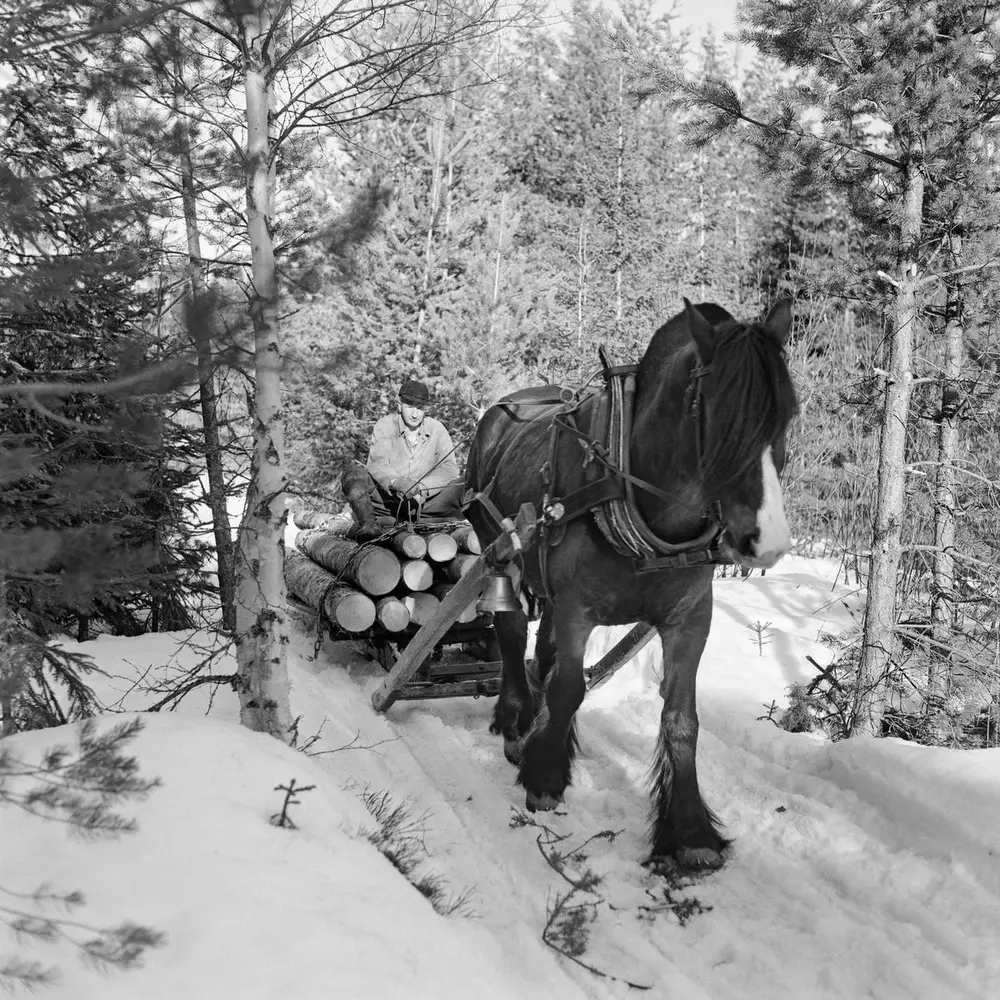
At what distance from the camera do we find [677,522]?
3.27 m

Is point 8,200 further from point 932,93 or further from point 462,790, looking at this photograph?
point 932,93

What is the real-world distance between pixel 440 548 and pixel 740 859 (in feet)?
9.98

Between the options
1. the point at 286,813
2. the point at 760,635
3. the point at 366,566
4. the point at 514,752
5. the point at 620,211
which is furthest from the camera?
the point at 620,211

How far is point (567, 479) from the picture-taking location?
12.7 ft

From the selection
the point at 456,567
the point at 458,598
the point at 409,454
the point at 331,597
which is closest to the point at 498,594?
the point at 458,598

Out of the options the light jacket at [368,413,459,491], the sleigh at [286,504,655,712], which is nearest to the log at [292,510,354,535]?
the sleigh at [286,504,655,712]

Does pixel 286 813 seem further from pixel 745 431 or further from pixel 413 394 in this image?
pixel 413 394

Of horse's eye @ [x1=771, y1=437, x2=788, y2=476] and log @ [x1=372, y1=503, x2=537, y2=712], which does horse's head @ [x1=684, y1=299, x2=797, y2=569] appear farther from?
log @ [x1=372, y1=503, x2=537, y2=712]

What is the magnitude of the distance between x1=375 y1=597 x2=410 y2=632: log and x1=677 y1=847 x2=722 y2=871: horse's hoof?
8.90 ft

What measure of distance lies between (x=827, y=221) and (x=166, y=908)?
19963mm

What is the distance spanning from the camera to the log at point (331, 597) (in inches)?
216

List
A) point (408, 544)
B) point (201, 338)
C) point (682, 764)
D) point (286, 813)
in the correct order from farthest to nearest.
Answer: point (408, 544), point (682, 764), point (286, 813), point (201, 338)

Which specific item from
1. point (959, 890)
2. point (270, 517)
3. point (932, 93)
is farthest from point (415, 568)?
point (932, 93)

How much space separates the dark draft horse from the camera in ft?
9.30
